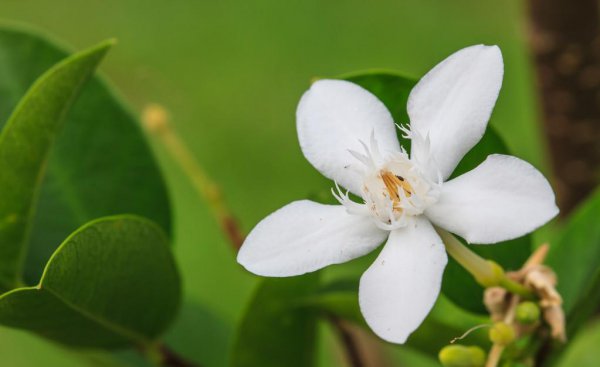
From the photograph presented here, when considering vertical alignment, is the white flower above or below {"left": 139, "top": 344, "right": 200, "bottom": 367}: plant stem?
above

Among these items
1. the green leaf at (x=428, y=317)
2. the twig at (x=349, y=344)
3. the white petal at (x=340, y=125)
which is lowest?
the twig at (x=349, y=344)

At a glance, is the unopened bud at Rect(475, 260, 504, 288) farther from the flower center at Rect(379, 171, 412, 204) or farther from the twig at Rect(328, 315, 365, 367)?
the twig at Rect(328, 315, 365, 367)

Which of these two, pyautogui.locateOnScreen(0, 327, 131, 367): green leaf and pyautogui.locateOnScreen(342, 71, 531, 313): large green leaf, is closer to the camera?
pyautogui.locateOnScreen(342, 71, 531, 313): large green leaf

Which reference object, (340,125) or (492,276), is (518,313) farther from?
(340,125)

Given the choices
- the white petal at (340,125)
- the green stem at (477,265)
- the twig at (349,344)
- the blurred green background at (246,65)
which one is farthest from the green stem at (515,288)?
the blurred green background at (246,65)

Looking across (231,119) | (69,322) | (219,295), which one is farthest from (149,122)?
(231,119)

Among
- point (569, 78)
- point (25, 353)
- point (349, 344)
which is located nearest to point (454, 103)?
point (349, 344)

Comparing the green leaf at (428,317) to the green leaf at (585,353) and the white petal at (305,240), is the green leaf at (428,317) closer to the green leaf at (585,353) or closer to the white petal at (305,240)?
the white petal at (305,240)

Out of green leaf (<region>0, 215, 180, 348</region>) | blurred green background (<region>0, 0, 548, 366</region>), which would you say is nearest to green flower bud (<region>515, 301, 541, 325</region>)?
green leaf (<region>0, 215, 180, 348</region>)
